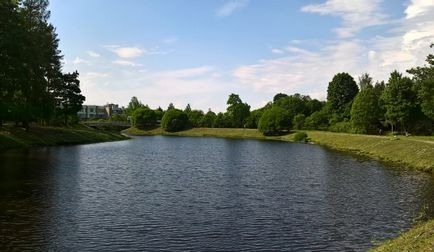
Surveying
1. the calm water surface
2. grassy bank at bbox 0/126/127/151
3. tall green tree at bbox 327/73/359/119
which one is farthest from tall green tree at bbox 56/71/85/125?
tall green tree at bbox 327/73/359/119

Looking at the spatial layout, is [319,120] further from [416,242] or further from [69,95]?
[416,242]

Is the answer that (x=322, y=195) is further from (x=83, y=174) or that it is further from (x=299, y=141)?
(x=299, y=141)

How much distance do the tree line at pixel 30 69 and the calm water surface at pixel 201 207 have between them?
2070cm

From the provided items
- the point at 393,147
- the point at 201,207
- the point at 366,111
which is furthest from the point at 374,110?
the point at 201,207

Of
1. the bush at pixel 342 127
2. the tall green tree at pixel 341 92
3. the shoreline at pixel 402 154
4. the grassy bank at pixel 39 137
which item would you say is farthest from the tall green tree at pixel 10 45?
the tall green tree at pixel 341 92

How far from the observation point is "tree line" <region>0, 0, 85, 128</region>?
69.4 meters

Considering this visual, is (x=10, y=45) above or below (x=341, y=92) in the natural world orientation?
below

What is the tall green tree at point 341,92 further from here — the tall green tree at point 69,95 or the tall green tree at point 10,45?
the tall green tree at point 10,45

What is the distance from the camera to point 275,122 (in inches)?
6649

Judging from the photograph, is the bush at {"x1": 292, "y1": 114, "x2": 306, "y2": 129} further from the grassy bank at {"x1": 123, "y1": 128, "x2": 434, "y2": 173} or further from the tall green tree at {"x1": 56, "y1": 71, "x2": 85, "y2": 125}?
the tall green tree at {"x1": 56, "y1": 71, "x2": 85, "y2": 125}

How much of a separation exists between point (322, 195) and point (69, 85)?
104 metres

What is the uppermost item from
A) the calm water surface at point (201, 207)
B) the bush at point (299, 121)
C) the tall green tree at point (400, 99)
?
the tall green tree at point (400, 99)

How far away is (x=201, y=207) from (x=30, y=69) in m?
64.5

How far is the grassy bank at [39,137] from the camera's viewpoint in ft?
272
